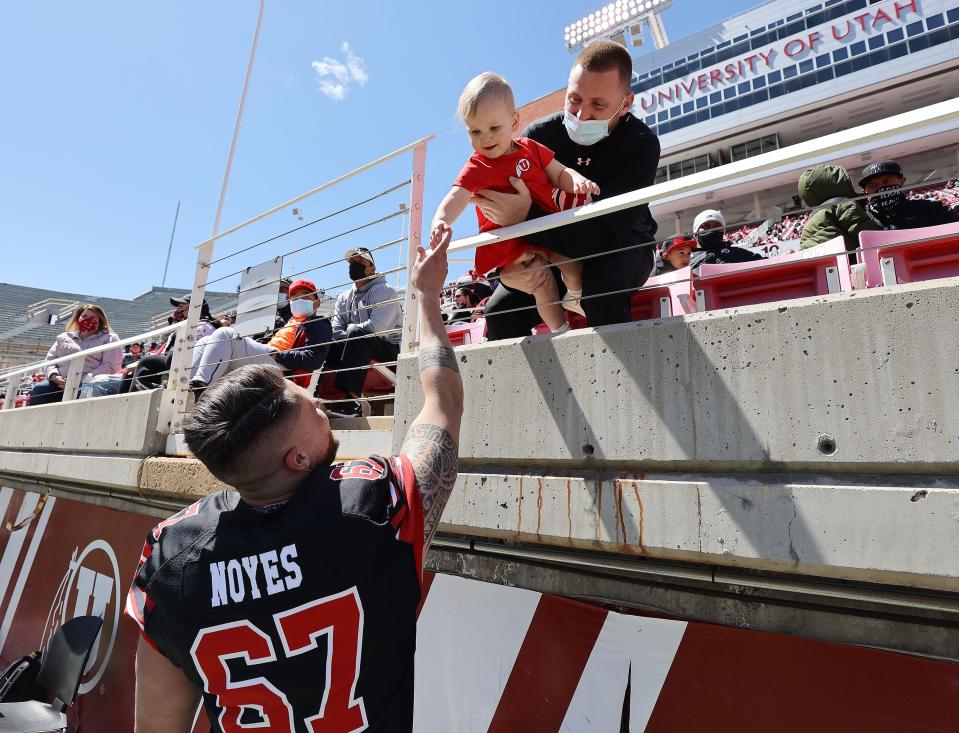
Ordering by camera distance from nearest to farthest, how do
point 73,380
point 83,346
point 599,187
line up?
point 599,187
point 73,380
point 83,346

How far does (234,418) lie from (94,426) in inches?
171

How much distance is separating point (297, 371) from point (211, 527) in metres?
3.03

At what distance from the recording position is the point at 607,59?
2.21 meters

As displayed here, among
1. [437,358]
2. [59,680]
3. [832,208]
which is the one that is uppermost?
[832,208]

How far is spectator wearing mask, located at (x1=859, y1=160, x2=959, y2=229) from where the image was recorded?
3.53m

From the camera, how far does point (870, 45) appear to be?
3266 centimetres

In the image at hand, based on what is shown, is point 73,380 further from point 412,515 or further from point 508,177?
point 412,515

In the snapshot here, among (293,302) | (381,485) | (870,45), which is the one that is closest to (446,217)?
(381,485)

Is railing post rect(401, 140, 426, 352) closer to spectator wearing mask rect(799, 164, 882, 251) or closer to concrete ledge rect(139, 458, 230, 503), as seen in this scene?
concrete ledge rect(139, 458, 230, 503)

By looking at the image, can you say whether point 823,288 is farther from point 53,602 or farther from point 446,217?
point 53,602

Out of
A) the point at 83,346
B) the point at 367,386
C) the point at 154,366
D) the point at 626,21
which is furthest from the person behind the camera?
the point at 626,21

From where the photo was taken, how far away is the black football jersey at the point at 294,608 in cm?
145

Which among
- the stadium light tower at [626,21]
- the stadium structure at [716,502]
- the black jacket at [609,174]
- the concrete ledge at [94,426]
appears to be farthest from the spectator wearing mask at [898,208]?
the stadium light tower at [626,21]

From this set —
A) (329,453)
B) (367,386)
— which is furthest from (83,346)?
(329,453)
